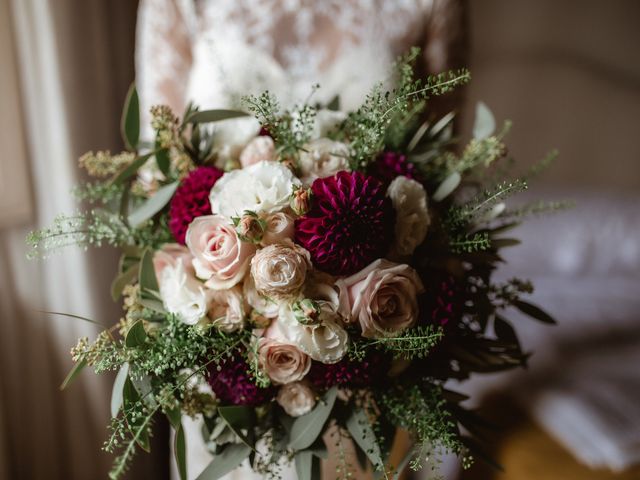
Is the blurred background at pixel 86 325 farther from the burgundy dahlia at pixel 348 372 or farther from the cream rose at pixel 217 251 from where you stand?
the cream rose at pixel 217 251

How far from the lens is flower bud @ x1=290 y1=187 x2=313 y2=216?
0.52 m

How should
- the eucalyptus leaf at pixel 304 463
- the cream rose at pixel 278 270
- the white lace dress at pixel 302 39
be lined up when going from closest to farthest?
the cream rose at pixel 278 270
the eucalyptus leaf at pixel 304 463
the white lace dress at pixel 302 39

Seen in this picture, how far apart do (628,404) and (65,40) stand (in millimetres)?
1504

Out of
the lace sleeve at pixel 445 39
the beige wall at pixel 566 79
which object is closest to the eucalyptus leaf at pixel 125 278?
the lace sleeve at pixel 445 39

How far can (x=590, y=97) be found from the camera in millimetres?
2510

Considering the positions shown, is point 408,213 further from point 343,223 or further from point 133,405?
point 133,405

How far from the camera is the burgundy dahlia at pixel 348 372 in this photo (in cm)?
55

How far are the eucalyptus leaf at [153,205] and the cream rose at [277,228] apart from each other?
17 cm

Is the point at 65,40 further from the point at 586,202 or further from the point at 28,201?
the point at 586,202

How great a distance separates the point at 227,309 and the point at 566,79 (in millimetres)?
2427

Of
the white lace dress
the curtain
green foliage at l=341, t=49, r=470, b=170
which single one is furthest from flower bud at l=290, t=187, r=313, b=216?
the curtain

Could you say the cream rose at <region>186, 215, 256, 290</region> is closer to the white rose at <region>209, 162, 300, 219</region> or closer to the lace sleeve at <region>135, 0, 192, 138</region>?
the white rose at <region>209, 162, 300, 219</region>

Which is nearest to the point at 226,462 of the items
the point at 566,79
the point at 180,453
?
the point at 180,453

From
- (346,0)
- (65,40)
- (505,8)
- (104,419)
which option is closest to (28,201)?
(65,40)
